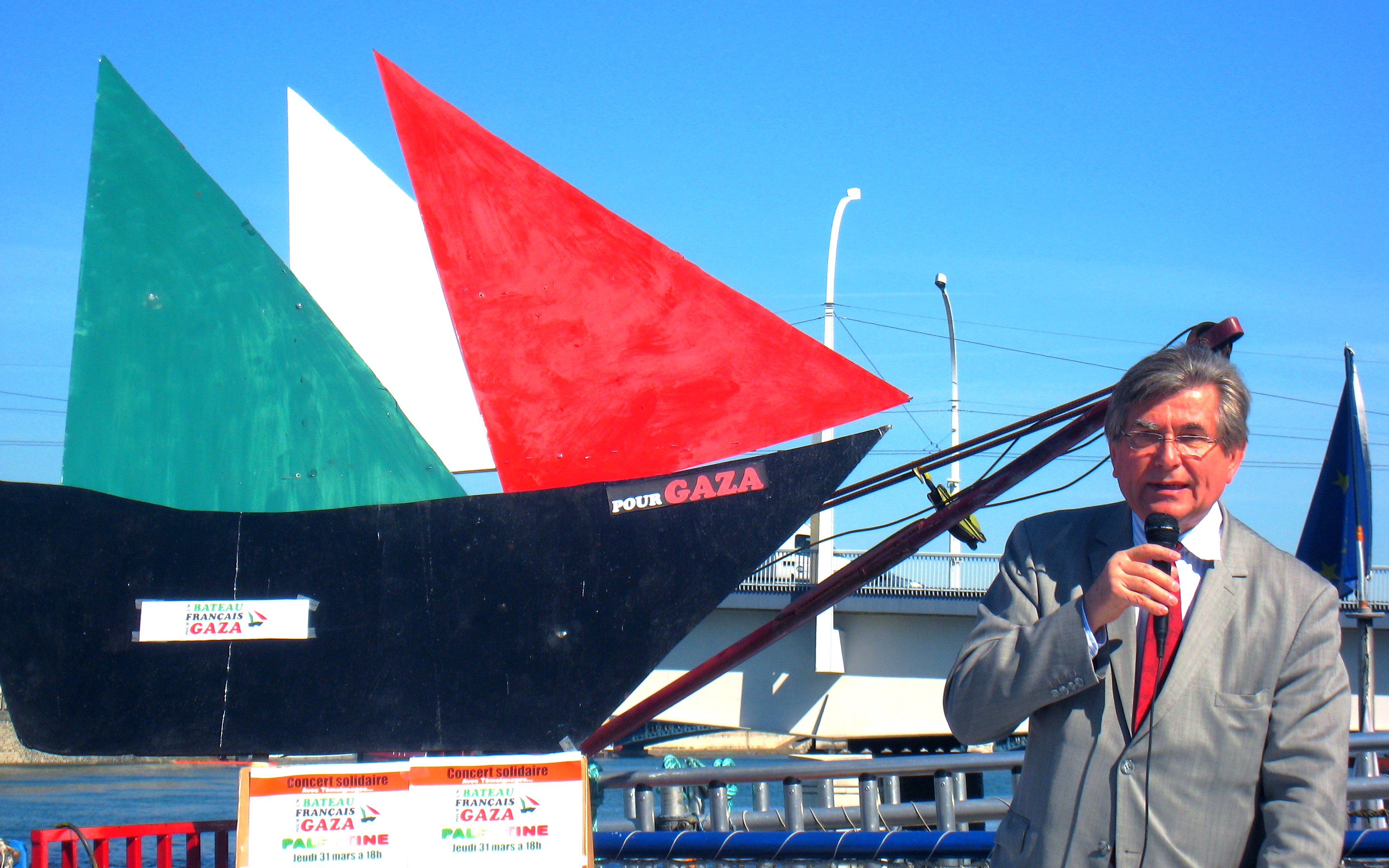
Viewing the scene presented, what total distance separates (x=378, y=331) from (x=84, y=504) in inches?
66.1

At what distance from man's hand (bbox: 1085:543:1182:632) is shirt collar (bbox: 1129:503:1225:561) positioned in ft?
0.75

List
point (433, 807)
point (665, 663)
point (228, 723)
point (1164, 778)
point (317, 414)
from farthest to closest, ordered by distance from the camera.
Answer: point (665, 663) < point (317, 414) < point (228, 723) < point (433, 807) < point (1164, 778)

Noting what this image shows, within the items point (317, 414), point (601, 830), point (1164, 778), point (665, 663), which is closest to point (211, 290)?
point (317, 414)

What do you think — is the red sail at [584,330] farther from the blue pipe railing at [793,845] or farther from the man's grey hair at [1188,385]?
the man's grey hair at [1188,385]

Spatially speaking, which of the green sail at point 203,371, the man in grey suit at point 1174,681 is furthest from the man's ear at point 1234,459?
the green sail at point 203,371

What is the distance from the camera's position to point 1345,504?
34.6 ft

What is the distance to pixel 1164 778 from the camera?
7.40 feet

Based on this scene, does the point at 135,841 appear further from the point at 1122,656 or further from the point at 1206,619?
the point at 1206,619

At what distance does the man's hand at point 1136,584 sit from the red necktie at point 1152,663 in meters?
0.16

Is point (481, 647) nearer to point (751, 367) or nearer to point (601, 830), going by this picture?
point (601, 830)

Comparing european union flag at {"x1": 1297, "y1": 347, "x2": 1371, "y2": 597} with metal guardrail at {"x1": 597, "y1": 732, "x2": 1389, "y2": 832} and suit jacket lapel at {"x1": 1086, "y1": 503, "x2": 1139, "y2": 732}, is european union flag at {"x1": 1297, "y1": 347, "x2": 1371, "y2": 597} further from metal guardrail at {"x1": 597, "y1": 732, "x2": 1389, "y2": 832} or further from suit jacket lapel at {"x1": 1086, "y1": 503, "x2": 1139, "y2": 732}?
suit jacket lapel at {"x1": 1086, "y1": 503, "x2": 1139, "y2": 732}

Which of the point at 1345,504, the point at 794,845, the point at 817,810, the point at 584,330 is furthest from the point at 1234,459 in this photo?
the point at 1345,504

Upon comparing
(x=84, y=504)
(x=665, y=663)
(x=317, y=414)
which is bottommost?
(x=665, y=663)

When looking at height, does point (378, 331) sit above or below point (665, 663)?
above
